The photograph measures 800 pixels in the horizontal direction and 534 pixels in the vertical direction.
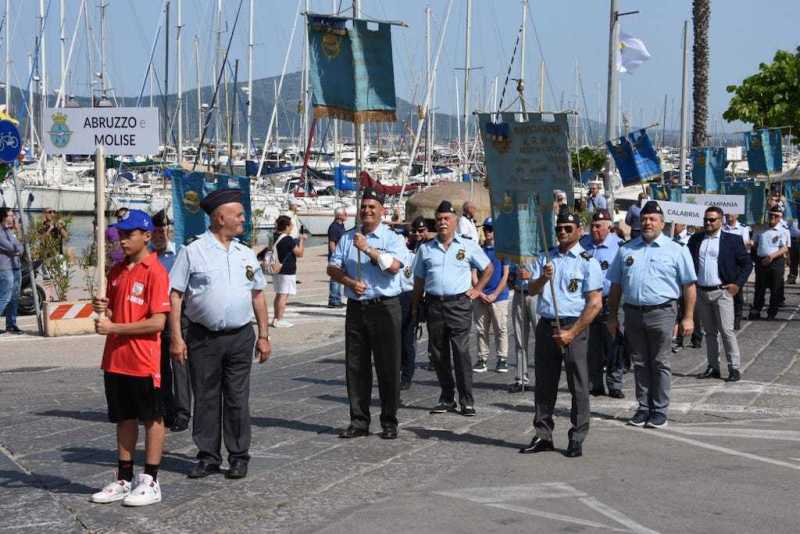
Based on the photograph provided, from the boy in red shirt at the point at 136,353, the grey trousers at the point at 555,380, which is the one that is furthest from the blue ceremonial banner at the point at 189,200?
the boy in red shirt at the point at 136,353

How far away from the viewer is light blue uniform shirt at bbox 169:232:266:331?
7992 millimetres

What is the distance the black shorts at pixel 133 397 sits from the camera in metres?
7.24

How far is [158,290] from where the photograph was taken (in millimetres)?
7293

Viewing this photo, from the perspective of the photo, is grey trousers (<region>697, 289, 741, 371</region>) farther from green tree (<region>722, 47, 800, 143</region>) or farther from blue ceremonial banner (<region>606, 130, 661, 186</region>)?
green tree (<region>722, 47, 800, 143</region>)

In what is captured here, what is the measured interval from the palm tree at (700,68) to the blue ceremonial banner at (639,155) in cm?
1372

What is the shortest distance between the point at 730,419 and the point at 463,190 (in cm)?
2278

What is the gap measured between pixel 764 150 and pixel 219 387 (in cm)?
1968

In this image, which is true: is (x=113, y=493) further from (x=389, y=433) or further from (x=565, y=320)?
(x=565, y=320)

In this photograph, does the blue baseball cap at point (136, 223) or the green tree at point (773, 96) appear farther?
the green tree at point (773, 96)

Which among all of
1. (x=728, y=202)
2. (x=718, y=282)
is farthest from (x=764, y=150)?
(x=718, y=282)

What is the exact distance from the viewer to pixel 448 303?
10.9m

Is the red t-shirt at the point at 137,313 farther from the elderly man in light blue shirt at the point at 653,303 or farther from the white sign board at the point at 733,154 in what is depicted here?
the white sign board at the point at 733,154

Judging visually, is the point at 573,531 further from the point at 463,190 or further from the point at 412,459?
the point at 463,190

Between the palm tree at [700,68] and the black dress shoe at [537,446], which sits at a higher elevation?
the palm tree at [700,68]
